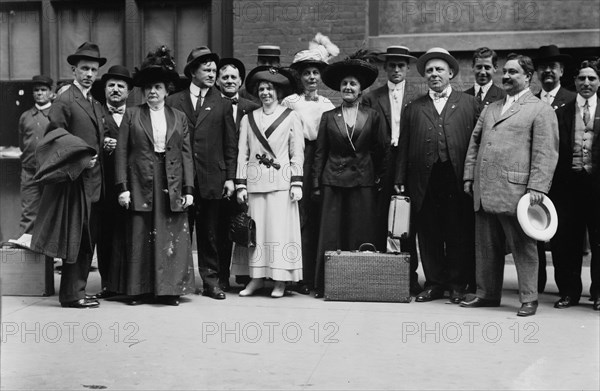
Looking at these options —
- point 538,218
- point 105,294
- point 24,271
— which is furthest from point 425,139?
point 24,271

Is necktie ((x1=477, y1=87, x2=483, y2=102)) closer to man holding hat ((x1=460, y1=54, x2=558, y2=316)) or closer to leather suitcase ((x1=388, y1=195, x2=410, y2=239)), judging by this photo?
man holding hat ((x1=460, y1=54, x2=558, y2=316))

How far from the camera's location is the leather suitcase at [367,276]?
7.62 m

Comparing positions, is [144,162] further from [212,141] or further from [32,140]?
[32,140]

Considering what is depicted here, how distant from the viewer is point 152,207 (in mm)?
7559

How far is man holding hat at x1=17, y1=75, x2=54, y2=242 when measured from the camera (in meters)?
10.6

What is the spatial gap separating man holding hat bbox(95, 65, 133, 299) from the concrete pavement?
1.02 feet

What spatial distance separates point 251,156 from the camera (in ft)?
26.2

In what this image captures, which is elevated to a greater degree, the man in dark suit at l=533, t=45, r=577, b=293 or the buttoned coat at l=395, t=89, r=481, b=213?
the man in dark suit at l=533, t=45, r=577, b=293

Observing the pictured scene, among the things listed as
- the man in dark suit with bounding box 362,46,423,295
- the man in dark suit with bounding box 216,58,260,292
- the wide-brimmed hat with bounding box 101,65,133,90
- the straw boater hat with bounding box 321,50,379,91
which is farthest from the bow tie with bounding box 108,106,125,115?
the man in dark suit with bounding box 362,46,423,295

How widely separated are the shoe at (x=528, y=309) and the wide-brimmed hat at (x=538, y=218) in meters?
0.57

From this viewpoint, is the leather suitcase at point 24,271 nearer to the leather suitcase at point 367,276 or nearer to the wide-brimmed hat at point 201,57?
the wide-brimmed hat at point 201,57

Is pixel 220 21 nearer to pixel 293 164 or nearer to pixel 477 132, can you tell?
pixel 293 164

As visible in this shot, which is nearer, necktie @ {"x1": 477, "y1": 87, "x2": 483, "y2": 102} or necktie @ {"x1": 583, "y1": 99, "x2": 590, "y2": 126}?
necktie @ {"x1": 583, "y1": 99, "x2": 590, "y2": 126}

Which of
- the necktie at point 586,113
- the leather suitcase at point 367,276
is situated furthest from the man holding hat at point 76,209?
the necktie at point 586,113
